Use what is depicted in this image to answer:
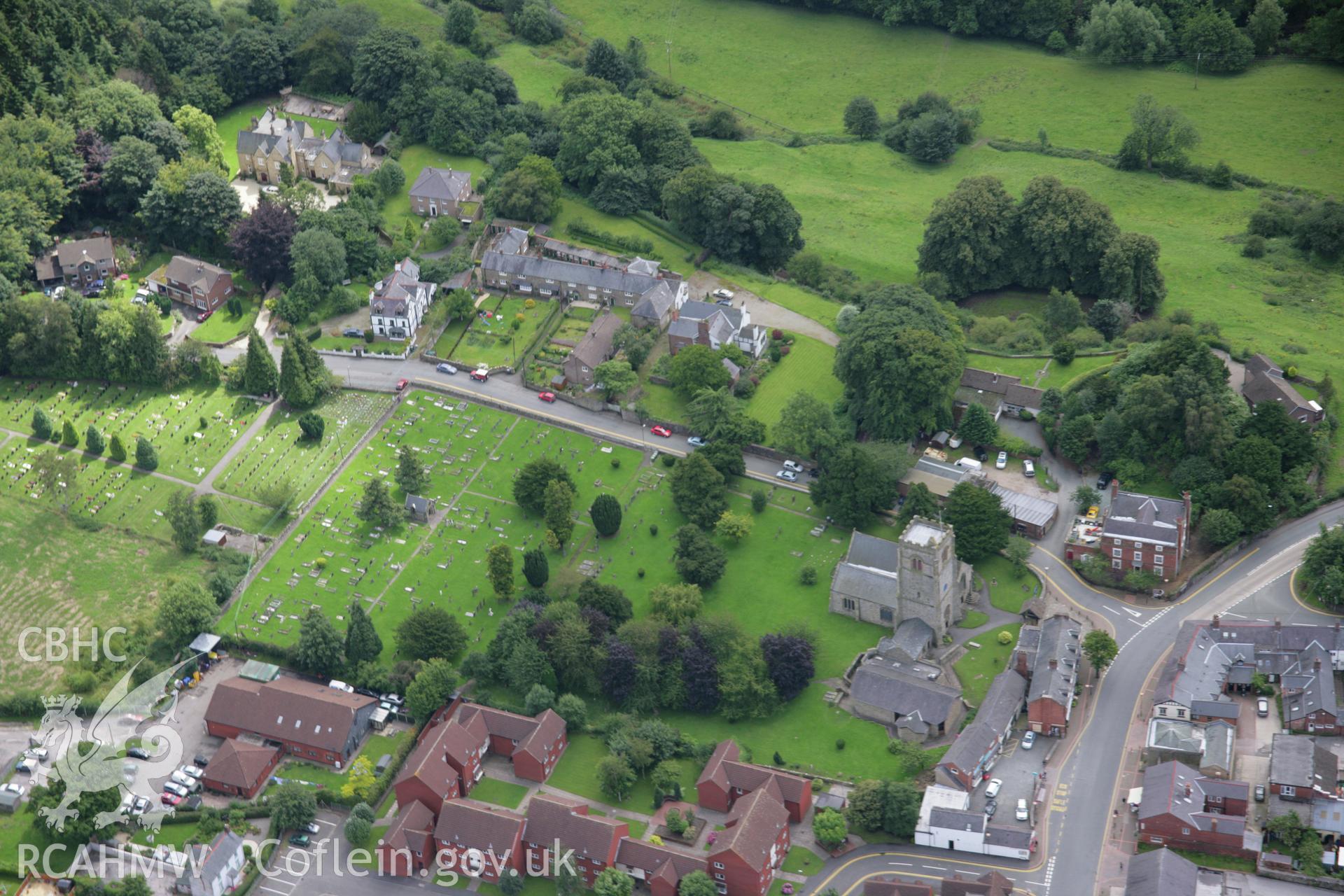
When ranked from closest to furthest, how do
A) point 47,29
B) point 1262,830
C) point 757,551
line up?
1. point 1262,830
2. point 757,551
3. point 47,29

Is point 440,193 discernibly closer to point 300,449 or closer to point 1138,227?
point 300,449

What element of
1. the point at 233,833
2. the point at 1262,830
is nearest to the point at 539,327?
the point at 233,833

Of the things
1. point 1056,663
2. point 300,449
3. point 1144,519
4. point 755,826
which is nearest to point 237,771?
point 755,826

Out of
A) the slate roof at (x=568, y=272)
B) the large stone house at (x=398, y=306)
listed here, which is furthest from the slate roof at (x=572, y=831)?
the slate roof at (x=568, y=272)

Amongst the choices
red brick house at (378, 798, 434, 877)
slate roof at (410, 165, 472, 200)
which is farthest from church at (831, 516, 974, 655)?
slate roof at (410, 165, 472, 200)

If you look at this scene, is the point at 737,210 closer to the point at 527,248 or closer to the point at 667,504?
the point at 527,248

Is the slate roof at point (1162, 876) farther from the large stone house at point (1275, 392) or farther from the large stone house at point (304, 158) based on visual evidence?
the large stone house at point (304, 158)
